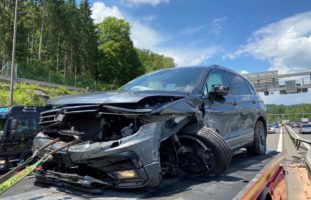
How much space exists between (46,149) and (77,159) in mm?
442

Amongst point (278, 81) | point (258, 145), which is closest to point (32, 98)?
point (258, 145)

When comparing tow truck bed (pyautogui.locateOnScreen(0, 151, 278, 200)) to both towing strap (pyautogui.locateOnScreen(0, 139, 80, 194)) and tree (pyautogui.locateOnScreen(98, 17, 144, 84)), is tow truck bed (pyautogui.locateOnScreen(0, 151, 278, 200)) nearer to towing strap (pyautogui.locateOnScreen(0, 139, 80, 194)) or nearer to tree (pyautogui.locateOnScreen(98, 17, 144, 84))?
towing strap (pyautogui.locateOnScreen(0, 139, 80, 194))

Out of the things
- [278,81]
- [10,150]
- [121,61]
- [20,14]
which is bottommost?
[10,150]

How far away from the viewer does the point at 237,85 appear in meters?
6.48

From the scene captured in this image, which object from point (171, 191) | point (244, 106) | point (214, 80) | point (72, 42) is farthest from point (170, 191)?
point (72, 42)

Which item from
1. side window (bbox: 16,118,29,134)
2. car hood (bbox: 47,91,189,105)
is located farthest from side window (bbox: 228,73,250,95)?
side window (bbox: 16,118,29,134)

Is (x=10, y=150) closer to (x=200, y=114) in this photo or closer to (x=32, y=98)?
(x=200, y=114)

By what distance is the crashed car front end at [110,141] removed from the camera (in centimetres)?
332

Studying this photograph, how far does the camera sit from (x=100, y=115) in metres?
3.51

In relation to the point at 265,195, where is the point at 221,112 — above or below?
above

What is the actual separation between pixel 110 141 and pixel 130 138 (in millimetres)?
187

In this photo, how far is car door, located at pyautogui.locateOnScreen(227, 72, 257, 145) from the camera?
591cm

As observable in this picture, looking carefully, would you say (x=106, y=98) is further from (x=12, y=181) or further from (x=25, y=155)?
(x=25, y=155)

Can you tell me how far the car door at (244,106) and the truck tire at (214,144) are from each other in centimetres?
166
